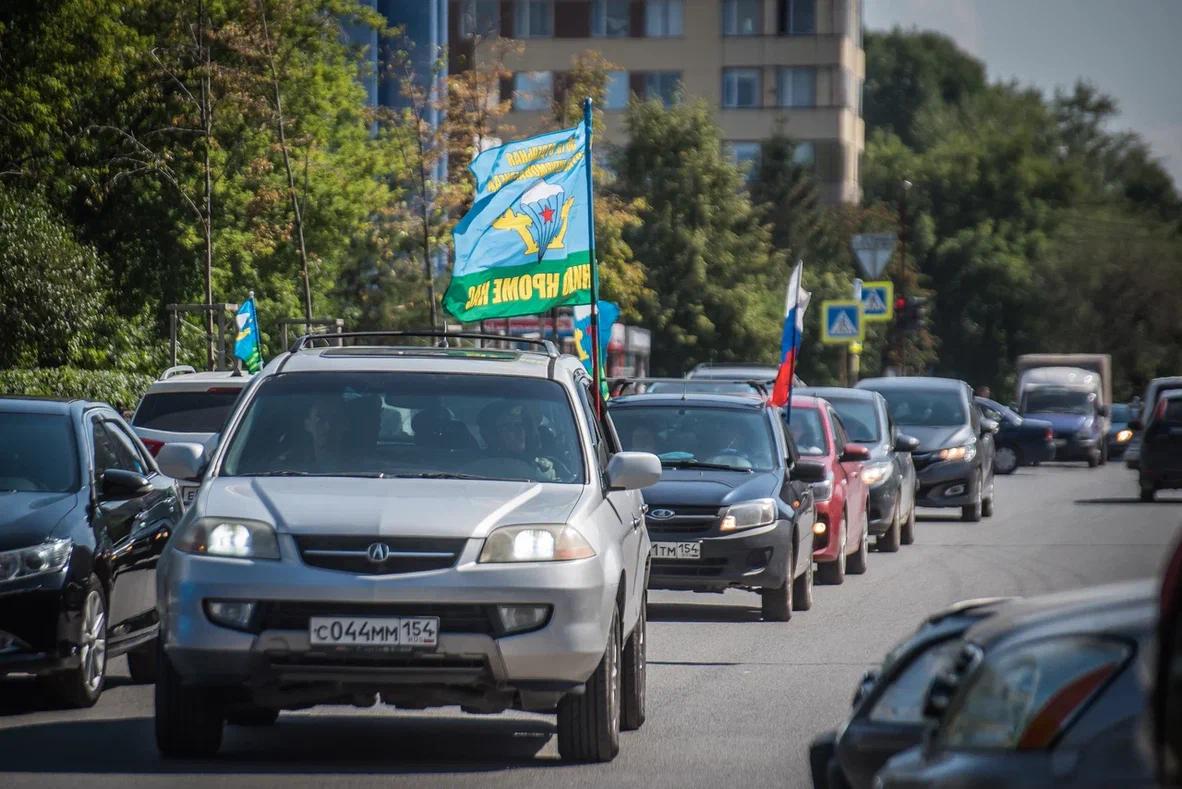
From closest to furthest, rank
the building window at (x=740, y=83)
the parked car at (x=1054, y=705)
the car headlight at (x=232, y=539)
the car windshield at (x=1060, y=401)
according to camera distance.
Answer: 1. the parked car at (x=1054, y=705)
2. the car headlight at (x=232, y=539)
3. the car windshield at (x=1060, y=401)
4. the building window at (x=740, y=83)

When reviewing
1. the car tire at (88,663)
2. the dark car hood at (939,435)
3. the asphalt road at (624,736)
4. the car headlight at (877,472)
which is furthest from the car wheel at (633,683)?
the dark car hood at (939,435)

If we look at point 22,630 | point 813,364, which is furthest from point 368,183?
point 22,630

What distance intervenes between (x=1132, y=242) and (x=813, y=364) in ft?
86.6

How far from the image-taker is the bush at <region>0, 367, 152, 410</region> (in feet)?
115

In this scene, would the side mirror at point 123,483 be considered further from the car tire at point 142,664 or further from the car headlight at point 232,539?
the car headlight at point 232,539

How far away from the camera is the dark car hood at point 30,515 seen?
10227 millimetres

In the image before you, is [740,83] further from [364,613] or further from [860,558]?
[364,613]

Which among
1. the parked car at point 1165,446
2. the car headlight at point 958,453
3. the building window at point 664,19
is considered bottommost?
the parked car at point 1165,446

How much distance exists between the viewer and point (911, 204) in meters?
98.5

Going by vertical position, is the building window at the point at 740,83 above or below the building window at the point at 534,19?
below

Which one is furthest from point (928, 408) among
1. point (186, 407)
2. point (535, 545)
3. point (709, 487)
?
point (535, 545)

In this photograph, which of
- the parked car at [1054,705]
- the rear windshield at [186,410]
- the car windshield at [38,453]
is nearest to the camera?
the parked car at [1054,705]

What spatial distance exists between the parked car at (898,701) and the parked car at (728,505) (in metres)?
9.47

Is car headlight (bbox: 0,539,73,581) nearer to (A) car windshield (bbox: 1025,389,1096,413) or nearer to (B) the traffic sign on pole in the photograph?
(B) the traffic sign on pole
